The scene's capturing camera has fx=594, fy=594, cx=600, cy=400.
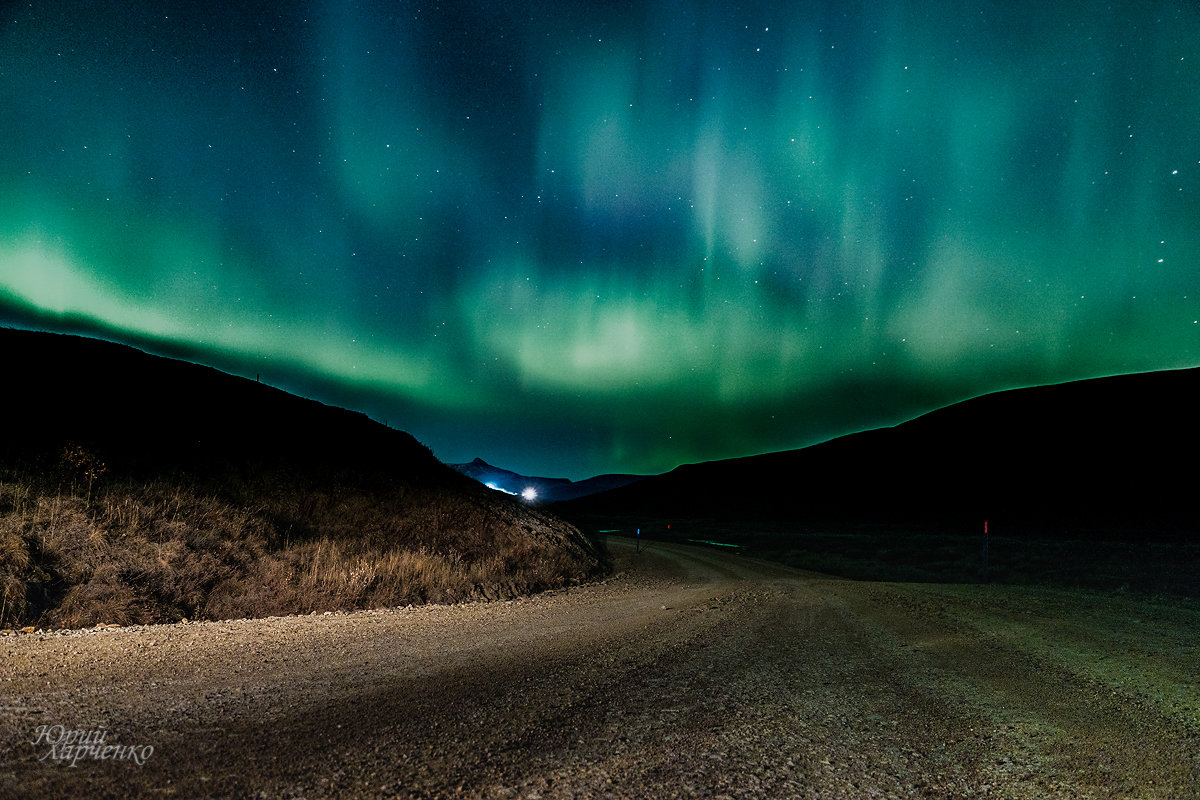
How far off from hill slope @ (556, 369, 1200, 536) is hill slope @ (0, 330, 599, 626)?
49811 mm

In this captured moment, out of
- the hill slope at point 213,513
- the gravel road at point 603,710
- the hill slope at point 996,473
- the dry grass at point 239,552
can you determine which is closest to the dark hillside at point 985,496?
the hill slope at point 996,473

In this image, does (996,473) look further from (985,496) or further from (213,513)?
(213,513)

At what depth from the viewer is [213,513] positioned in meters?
12.7

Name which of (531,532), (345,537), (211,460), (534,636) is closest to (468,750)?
(534,636)

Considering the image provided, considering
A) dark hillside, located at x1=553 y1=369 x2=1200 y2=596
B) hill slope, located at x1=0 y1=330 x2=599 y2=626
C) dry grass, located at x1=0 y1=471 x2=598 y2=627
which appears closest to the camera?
dry grass, located at x1=0 y1=471 x2=598 y2=627

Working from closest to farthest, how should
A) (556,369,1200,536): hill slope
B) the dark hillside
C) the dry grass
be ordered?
the dry grass
the dark hillside
(556,369,1200,536): hill slope

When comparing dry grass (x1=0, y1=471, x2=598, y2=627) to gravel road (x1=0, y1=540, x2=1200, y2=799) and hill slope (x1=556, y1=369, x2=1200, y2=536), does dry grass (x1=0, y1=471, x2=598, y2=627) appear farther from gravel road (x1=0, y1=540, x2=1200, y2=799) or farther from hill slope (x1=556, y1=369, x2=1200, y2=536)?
hill slope (x1=556, y1=369, x2=1200, y2=536)

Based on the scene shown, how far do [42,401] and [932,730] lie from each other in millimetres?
26291

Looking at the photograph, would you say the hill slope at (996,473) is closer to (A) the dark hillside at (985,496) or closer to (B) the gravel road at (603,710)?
(A) the dark hillside at (985,496)

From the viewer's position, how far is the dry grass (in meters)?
8.45

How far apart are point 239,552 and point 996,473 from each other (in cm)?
12403

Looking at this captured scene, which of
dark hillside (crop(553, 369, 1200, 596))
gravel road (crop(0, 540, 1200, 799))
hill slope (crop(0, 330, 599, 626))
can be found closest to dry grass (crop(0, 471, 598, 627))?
hill slope (crop(0, 330, 599, 626))

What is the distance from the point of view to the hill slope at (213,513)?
8.99 m

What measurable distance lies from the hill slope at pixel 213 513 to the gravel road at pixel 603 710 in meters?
2.07
